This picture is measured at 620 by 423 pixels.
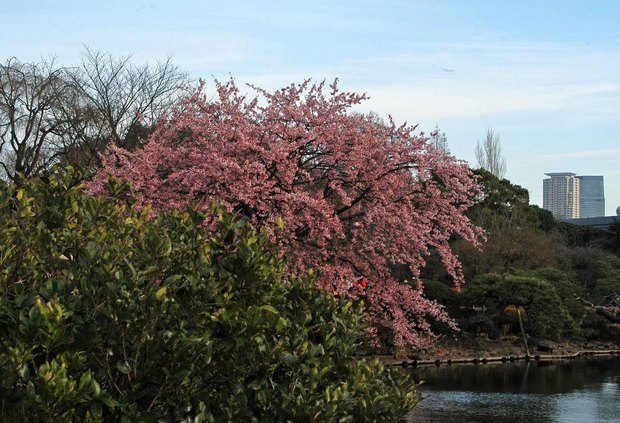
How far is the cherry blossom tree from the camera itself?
18.1 meters

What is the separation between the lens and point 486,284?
128ft

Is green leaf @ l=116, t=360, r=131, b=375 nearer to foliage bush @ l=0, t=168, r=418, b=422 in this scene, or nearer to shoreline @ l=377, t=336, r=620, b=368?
foliage bush @ l=0, t=168, r=418, b=422

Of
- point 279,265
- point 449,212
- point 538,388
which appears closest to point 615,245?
point 538,388

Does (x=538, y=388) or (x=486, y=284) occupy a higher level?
(x=486, y=284)

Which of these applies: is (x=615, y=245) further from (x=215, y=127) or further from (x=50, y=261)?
(x=50, y=261)

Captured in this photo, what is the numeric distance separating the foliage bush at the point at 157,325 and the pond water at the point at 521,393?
12.6 m

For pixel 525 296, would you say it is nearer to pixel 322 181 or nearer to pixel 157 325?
pixel 322 181

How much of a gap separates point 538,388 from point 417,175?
11131mm

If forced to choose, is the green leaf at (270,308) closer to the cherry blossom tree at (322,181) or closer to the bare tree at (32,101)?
the cherry blossom tree at (322,181)

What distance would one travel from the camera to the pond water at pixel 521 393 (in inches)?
885

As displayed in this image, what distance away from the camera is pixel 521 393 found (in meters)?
26.8

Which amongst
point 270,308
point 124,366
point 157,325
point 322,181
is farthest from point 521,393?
point 124,366

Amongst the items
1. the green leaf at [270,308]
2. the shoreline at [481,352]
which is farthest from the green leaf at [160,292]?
the shoreline at [481,352]

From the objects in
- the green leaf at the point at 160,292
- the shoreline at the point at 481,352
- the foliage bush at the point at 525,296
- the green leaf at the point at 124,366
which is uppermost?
the green leaf at the point at 160,292
